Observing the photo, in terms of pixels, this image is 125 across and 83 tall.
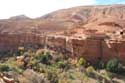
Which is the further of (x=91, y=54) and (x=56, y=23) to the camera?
(x=56, y=23)

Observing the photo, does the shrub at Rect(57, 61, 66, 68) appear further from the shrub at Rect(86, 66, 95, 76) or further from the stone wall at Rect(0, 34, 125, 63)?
the shrub at Rect(86, 66, 95, 76)

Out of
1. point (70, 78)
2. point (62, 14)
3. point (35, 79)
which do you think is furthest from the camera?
point (62, 14)

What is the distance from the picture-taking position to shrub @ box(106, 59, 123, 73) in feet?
110

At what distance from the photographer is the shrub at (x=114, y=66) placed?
33438 millimetres

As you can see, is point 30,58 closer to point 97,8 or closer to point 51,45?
point 51,45

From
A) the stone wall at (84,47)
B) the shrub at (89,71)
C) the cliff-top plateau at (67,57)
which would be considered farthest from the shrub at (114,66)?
the shrub at (89,71)

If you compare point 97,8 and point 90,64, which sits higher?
point 97,8

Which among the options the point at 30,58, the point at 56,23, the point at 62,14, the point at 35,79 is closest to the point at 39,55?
the point at 30,58

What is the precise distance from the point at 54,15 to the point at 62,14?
127 inches

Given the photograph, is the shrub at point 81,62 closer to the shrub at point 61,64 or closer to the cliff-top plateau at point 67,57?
the cliff-top plateau at point 67,57

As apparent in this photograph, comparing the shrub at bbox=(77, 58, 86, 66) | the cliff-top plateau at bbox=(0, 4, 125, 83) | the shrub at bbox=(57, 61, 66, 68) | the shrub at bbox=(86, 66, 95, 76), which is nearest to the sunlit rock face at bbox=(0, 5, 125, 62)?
the cliff-top plateau at bbox=(0, 4, 125, 83)

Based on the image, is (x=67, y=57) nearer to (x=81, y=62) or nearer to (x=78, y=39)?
(x=78, y=39)

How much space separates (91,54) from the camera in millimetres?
36156

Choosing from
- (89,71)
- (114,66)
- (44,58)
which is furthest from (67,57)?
(114,66)
